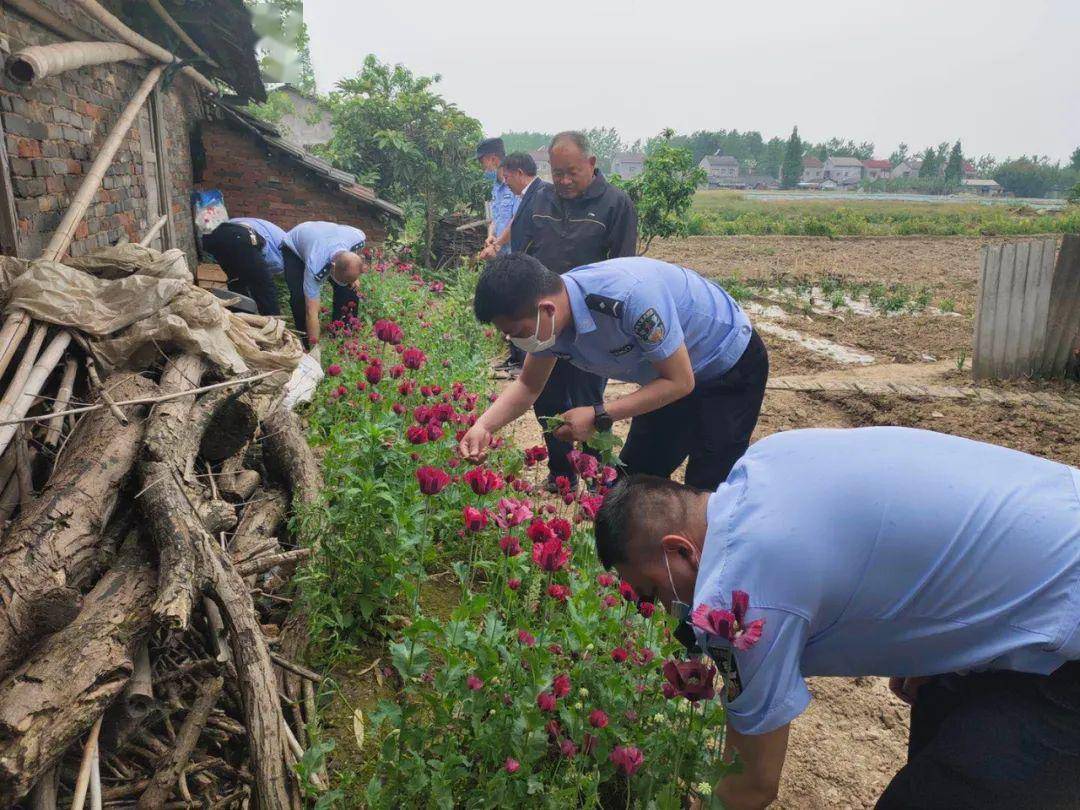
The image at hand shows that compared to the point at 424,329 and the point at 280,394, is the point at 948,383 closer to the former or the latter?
the point at 424,329

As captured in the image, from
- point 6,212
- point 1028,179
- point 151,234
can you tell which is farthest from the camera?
point 1028,179

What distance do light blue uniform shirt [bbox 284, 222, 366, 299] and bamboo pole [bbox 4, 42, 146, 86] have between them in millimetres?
1900

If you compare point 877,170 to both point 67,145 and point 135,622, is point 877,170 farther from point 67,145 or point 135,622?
point 135,622

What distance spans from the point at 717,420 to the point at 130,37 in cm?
587

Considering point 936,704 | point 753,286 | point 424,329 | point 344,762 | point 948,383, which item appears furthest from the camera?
point 753,286

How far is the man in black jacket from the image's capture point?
4.68 metres

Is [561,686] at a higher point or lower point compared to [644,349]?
lower

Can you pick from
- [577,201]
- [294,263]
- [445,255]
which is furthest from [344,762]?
[445,255]

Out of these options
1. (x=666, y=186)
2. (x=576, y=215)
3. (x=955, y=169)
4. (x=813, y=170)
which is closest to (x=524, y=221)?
(x=576, y=215)

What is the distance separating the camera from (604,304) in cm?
276

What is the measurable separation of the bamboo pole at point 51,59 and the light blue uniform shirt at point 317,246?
1900mm

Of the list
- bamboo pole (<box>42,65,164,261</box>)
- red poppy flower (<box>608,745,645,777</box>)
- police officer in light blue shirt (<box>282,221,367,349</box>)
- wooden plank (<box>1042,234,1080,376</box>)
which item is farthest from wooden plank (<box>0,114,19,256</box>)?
wooden plank (<box>1042,234,1080,376</box>)

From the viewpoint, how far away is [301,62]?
60.3m

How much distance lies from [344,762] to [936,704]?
1.71 m
